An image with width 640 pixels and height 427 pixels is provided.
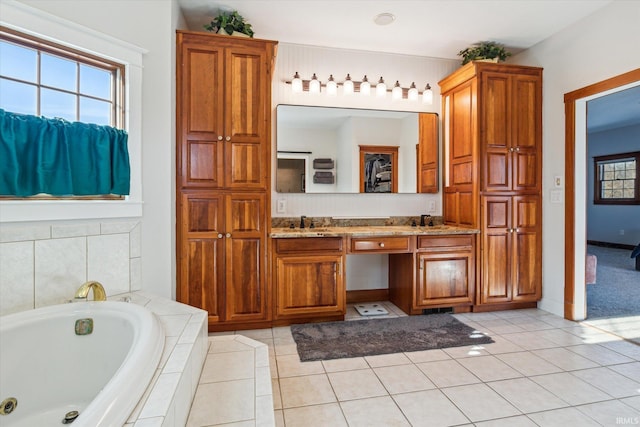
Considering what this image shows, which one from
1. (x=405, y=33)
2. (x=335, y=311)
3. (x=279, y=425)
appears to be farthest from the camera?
(x=405, y=33)

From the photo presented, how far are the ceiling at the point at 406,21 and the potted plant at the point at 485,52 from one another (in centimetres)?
7

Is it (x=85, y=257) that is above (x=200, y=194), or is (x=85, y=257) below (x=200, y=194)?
below

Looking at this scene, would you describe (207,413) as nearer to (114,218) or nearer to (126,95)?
(114,218)

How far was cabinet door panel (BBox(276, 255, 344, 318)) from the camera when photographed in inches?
109

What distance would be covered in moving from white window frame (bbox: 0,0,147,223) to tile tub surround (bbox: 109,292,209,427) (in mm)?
591

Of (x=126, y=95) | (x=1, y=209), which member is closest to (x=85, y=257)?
(x=1, y=209)

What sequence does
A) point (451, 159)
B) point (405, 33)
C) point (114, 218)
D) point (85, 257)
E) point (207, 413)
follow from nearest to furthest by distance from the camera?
point (207, 413)
point (85, 257)
point (114, 218)
point (405, 33)
point (451, 159)

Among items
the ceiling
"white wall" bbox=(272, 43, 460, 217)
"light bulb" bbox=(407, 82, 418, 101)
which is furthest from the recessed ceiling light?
"light bulb" bbox=(407, 82, 418, 101)

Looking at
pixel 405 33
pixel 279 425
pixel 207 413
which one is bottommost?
pixel 279 425

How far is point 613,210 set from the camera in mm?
7051

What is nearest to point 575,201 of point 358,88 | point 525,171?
point 525,171

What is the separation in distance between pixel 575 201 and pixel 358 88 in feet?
7.54

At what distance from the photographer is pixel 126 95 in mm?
2250

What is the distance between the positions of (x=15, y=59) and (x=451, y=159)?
3.55 metres
